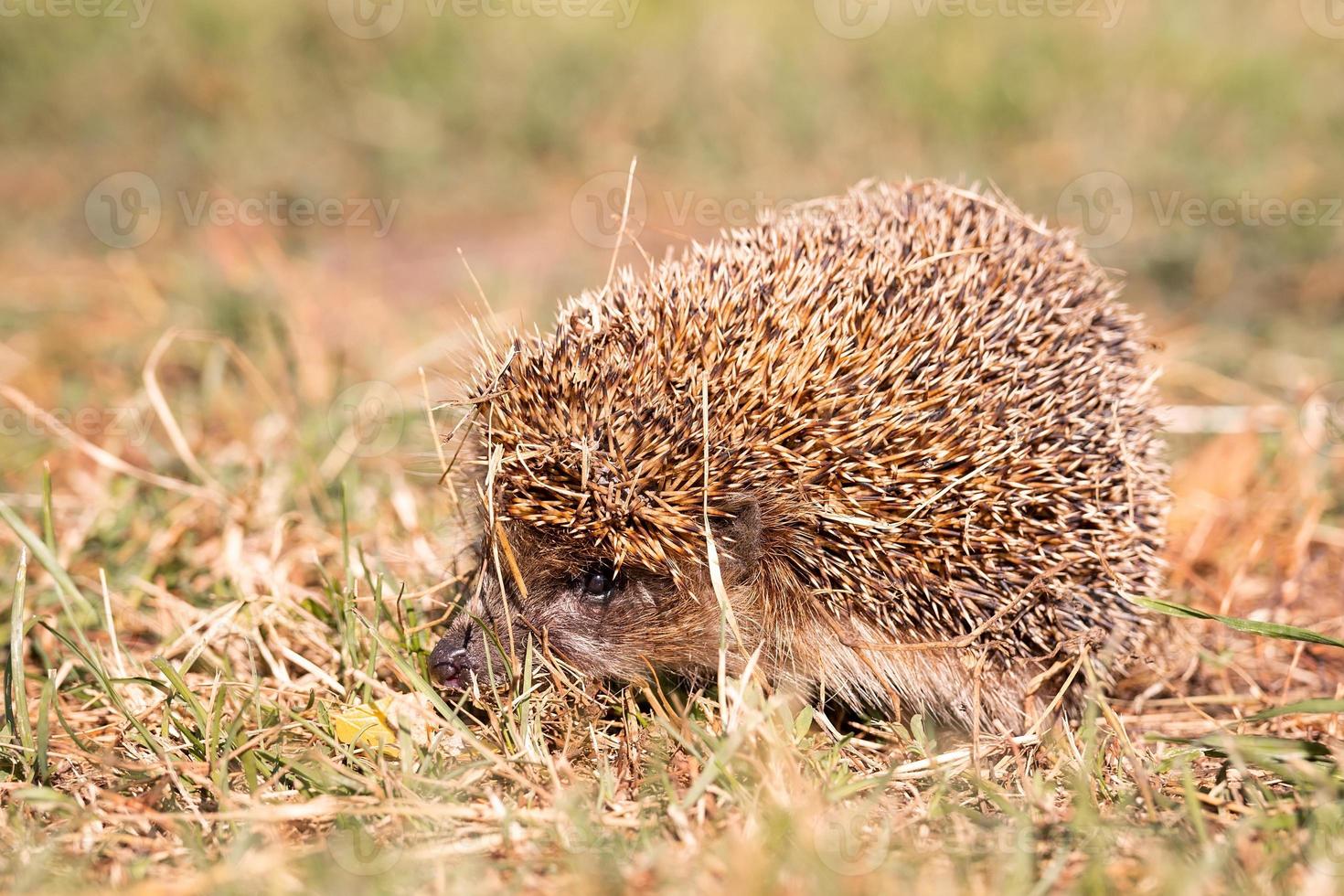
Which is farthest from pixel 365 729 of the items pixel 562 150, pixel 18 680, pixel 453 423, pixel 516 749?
pixel 562 150

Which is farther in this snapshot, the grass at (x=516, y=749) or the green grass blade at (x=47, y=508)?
the green grass blade at (x=47, y=508)

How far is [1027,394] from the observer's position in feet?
11.6

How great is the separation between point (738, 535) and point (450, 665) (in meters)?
0.98

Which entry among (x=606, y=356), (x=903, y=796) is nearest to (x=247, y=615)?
(x=606, y=356)

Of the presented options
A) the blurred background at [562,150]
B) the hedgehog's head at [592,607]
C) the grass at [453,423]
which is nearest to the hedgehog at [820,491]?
the hedgehog's head at [592,607]

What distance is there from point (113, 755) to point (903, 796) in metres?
2.41

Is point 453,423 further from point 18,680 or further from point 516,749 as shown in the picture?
point 18,680

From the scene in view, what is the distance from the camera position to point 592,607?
3486 mm

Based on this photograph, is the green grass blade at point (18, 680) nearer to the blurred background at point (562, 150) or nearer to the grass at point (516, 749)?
the grass at point (516, 749)

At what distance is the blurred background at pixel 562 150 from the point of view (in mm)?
7273

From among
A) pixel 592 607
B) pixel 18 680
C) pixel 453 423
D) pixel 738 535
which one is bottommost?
pixel 18 680

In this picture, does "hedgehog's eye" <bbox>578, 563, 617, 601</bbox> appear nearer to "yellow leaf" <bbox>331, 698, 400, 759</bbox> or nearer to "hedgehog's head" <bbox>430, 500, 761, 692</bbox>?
"hedgehog's head" <bbox>430, 500, 761, 692</bbox>

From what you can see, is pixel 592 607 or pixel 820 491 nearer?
pixel 820 491

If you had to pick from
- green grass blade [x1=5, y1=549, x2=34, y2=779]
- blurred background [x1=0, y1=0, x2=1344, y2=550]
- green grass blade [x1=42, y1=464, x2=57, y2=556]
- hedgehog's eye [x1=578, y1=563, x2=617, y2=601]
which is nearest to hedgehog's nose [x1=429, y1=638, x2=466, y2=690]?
hedgehog's eye [x1=578, y1=563, x2=617, y2=601]
